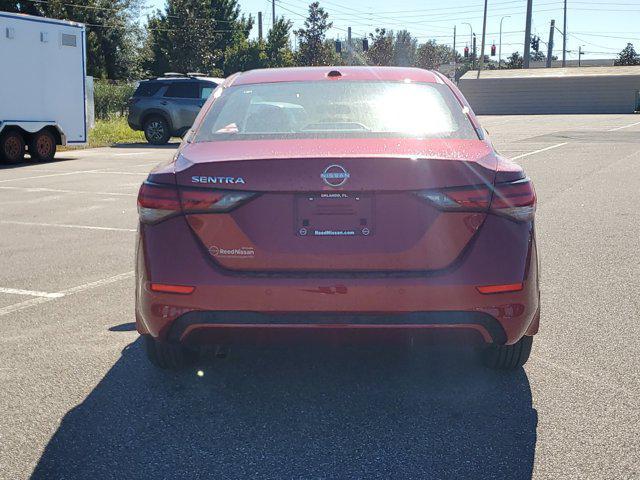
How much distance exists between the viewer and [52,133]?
19.7 metres

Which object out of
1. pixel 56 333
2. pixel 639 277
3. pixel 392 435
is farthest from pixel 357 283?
pixel 639 277

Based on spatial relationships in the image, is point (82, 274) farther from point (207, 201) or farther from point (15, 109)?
point (15, 109)

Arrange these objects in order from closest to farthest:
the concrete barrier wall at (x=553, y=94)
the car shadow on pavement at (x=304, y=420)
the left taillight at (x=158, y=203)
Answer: the car shadow on pavement at (x=304, y=420) < the left taillight at (x=158, y=203) < the concrete barrier wall at (x=553, y=94)

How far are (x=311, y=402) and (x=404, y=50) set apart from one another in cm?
13246

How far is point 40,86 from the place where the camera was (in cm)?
1869

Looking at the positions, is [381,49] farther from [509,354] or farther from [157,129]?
[509,354]

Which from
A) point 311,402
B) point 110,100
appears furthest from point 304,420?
point 110,100

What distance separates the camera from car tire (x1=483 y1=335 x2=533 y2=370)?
415 cm

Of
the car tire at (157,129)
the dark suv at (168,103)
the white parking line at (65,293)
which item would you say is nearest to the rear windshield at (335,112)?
the white parking line at (65,293)

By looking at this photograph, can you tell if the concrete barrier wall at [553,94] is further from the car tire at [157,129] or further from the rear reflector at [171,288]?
the rear reflector at [171,288]

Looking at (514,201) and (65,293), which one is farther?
(65,293)

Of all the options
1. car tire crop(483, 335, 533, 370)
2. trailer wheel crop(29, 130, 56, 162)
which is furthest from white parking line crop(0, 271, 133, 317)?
trailer wheel crop(29, 130, 56, 162)

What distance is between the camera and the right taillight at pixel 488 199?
356 centimetres

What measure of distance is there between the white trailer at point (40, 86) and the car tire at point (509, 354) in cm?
1589
